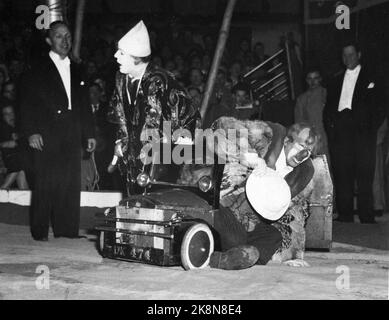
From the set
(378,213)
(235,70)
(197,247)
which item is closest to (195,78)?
(235,70)

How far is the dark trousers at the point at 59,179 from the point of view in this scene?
598 cm

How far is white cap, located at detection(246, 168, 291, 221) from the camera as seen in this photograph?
434 centimetres

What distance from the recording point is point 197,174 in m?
4.68

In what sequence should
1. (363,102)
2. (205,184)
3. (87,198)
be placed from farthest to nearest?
(87,198) < (363,102) < (205,184)

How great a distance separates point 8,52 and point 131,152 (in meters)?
6.52

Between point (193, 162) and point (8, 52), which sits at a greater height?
point (8, 52)

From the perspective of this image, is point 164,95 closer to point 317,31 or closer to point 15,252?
point 15,252

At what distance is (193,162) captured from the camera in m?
4.77

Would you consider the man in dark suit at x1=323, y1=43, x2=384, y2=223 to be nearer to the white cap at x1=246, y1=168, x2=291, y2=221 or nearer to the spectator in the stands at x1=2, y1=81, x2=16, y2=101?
the white cap at x1=246, y1=168, x2=291, y2=221

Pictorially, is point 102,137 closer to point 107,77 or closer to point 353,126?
point 107,77

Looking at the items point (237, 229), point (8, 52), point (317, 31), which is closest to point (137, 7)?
point (8, 52)

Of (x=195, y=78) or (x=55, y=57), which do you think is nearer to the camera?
(x=55, y=57)

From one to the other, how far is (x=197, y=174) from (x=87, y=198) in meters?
3.46
